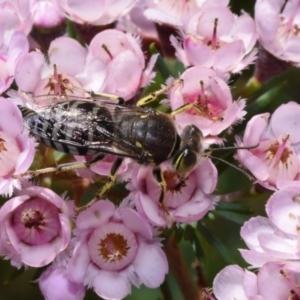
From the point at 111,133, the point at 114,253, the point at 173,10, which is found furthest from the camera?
the point at 173,10

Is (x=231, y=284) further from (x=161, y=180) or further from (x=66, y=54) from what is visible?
(x=66, y=54)

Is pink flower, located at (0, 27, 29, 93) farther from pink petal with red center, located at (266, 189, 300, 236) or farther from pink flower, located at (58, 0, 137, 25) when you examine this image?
pink petal with red center, located at (266, 189, 300, 236)

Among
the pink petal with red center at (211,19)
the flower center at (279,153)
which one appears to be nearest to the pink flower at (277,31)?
the pink petal with red center at (211,19)

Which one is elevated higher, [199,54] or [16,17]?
[199,54]

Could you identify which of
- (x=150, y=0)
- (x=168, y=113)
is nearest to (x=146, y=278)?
(x=168, y=113)

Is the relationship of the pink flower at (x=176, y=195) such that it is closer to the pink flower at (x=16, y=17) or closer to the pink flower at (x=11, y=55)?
the pink flower at (x=11, y=55)

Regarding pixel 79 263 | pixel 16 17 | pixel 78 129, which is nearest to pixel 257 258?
pixel 79 263

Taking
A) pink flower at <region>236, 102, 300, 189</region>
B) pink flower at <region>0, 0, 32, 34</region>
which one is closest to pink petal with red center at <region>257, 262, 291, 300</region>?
pink flower at <region>236, 102, 300, 189</region>
